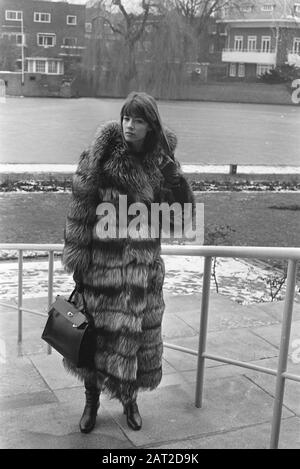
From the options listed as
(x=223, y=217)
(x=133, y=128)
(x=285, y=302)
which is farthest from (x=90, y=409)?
(x=223, y=217)

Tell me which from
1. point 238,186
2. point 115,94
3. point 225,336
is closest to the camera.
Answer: point 225,336

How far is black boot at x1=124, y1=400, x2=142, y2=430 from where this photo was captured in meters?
1.88

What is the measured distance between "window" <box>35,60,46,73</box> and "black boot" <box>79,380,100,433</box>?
231cm

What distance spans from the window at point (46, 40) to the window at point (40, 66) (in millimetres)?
130

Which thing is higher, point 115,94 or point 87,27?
point 87,27

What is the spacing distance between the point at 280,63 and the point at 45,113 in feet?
5.64

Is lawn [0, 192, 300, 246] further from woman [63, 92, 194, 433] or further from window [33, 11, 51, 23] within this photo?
woman [63, 92, 194, 433]

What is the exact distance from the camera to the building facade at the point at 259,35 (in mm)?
3963

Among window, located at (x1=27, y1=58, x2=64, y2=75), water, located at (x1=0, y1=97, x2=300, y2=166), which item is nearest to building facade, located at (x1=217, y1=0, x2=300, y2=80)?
water, located at (x1=0, y1=97, x2=300, y2=166)

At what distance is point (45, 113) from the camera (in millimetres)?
4234

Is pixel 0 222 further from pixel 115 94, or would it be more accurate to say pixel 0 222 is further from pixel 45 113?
pixel 115 94

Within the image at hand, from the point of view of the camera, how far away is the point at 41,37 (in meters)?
3.39

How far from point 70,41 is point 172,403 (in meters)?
2.49

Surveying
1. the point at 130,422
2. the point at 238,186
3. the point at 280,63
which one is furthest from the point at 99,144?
the point at 238,186
